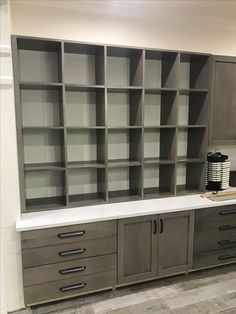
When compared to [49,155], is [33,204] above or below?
below

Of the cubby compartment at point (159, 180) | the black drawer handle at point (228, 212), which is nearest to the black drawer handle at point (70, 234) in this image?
the cubby compartment at point (159, 180)

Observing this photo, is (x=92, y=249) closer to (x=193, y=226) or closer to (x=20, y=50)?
(x=193, y=226)

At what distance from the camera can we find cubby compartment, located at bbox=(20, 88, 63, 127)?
2531mm

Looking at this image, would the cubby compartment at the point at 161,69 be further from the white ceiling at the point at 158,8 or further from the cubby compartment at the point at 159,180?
the cubby compartment at the point at 159,180

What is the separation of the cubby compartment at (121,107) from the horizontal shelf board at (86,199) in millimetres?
747

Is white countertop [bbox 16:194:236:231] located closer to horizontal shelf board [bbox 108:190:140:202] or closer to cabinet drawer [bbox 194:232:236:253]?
horizontal shelf board [bbox 108:190:140:202]

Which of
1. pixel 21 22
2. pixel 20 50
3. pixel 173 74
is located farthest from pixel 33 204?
pixel 173 74

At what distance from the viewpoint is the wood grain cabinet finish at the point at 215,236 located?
105 inches

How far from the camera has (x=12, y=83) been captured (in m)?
2.05

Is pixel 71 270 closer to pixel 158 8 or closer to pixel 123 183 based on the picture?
pixel 123 183

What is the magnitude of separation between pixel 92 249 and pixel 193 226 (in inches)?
39.4

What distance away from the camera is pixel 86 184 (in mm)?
2834

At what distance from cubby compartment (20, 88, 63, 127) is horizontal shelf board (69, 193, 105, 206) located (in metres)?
0.74

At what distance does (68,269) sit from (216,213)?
151 cm
